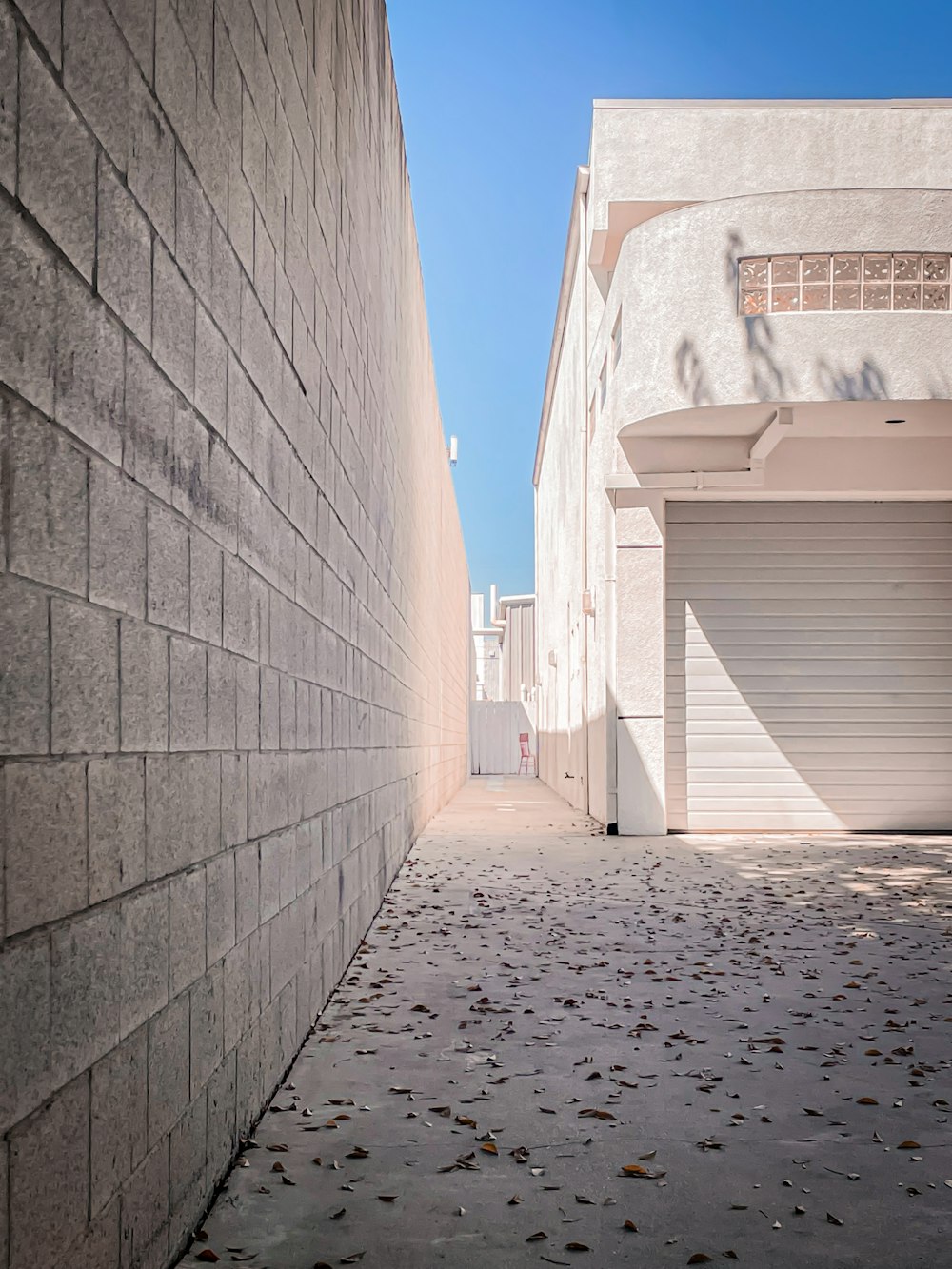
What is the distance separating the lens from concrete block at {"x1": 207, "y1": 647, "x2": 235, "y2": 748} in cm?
254

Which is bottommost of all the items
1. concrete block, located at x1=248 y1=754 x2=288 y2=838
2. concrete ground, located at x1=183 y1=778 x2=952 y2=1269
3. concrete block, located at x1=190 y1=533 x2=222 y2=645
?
concrete ground, located at x1=183 y1=778 x2=952 y2=1269

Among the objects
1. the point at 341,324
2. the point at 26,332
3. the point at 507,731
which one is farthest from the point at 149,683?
the point at 507,731

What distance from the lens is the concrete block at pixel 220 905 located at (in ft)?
8.25

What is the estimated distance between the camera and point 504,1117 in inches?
126

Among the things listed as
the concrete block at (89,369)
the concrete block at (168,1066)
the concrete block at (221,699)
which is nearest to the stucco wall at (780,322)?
the concrete block at (221,699)

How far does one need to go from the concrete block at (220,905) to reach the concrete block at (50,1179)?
0.81m

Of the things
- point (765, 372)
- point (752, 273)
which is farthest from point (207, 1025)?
point (752, 273)

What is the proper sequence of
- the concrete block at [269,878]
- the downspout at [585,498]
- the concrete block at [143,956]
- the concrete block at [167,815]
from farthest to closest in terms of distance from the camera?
1. the downspout at [585,498]
2. the concrete block at [269,878]
3. the concrete block at [167,815]
4. the concrete block at [143,956]

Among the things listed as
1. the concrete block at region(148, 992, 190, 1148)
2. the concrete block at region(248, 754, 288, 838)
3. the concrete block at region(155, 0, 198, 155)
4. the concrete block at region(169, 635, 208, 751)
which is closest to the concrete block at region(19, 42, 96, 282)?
the concrete block at region(155, 0, 198, 155)

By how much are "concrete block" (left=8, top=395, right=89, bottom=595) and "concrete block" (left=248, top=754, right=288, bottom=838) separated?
136cm

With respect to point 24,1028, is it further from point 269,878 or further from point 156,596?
point 269,878

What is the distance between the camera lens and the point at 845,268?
395 inches

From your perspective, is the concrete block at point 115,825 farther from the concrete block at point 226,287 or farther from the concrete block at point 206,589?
the concrete block at point 226,287

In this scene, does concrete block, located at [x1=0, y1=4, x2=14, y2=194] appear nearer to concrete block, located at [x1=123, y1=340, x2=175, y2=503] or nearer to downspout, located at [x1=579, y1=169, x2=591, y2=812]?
concrete block, located at [x1=123, y1=340, x2=175, y2=503]
